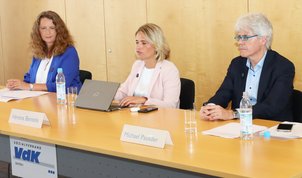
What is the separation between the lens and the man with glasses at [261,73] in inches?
131

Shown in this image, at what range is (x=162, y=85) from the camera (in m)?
4.06

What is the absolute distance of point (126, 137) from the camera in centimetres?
272

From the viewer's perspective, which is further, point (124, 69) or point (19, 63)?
point (19, 63)

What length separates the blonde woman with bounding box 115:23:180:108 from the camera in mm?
3953

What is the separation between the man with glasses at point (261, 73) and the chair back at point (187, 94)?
434mm

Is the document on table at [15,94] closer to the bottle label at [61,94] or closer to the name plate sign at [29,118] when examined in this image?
the bottle label at [61,94]

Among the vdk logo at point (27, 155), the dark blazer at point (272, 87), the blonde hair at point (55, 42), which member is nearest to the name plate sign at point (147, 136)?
the vdk logo at point (27, 155)

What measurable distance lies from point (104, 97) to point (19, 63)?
13.4ft

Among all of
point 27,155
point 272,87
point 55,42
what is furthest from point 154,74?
point 27,155

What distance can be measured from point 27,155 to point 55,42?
1.86 meters

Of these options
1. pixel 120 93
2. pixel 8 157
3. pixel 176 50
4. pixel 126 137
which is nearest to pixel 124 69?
pixel 176 50

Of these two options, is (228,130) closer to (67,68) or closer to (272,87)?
(272,87)

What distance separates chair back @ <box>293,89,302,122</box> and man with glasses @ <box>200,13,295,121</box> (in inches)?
1.2

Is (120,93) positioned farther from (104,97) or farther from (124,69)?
(124,69)
